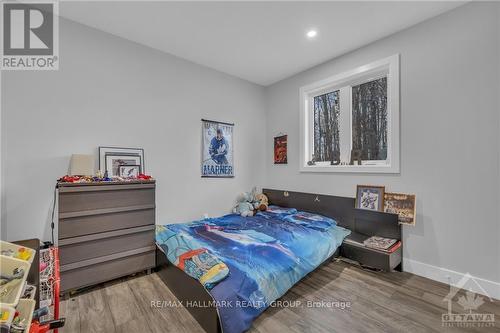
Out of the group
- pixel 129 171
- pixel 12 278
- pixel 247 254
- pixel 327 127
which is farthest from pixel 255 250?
pixel 327 127

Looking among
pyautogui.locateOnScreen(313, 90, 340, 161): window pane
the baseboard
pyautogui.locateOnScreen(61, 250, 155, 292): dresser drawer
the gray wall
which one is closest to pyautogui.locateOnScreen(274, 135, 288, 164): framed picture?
pyautogui.locateOnScreen(313, 90, 340, 161): window pane

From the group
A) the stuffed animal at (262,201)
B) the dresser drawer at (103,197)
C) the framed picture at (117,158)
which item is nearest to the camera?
the dresser drawer at (103,197)

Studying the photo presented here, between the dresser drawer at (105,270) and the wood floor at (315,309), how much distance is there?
0.11 metres

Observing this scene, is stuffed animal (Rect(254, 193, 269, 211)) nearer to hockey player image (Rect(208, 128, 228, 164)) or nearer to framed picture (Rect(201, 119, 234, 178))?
framed picture (Rect(201, 119, 234, 178))

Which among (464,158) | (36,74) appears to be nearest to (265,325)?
(464,158)

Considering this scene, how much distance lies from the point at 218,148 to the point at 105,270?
2.06 meters

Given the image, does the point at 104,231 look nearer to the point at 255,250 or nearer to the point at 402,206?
the point at 255,250

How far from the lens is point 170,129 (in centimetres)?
297

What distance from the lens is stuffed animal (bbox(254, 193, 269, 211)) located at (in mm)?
3503

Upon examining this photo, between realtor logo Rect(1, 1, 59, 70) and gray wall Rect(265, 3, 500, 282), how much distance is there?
11.5 feet

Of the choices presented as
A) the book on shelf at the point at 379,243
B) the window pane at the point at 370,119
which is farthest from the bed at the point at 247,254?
the window pane at the point at 370,119

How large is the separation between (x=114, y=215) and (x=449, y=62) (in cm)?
358

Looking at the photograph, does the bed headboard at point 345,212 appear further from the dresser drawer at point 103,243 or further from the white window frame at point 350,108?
the dresser drawer at point 103,243

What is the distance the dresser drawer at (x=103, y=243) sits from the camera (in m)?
1.91
